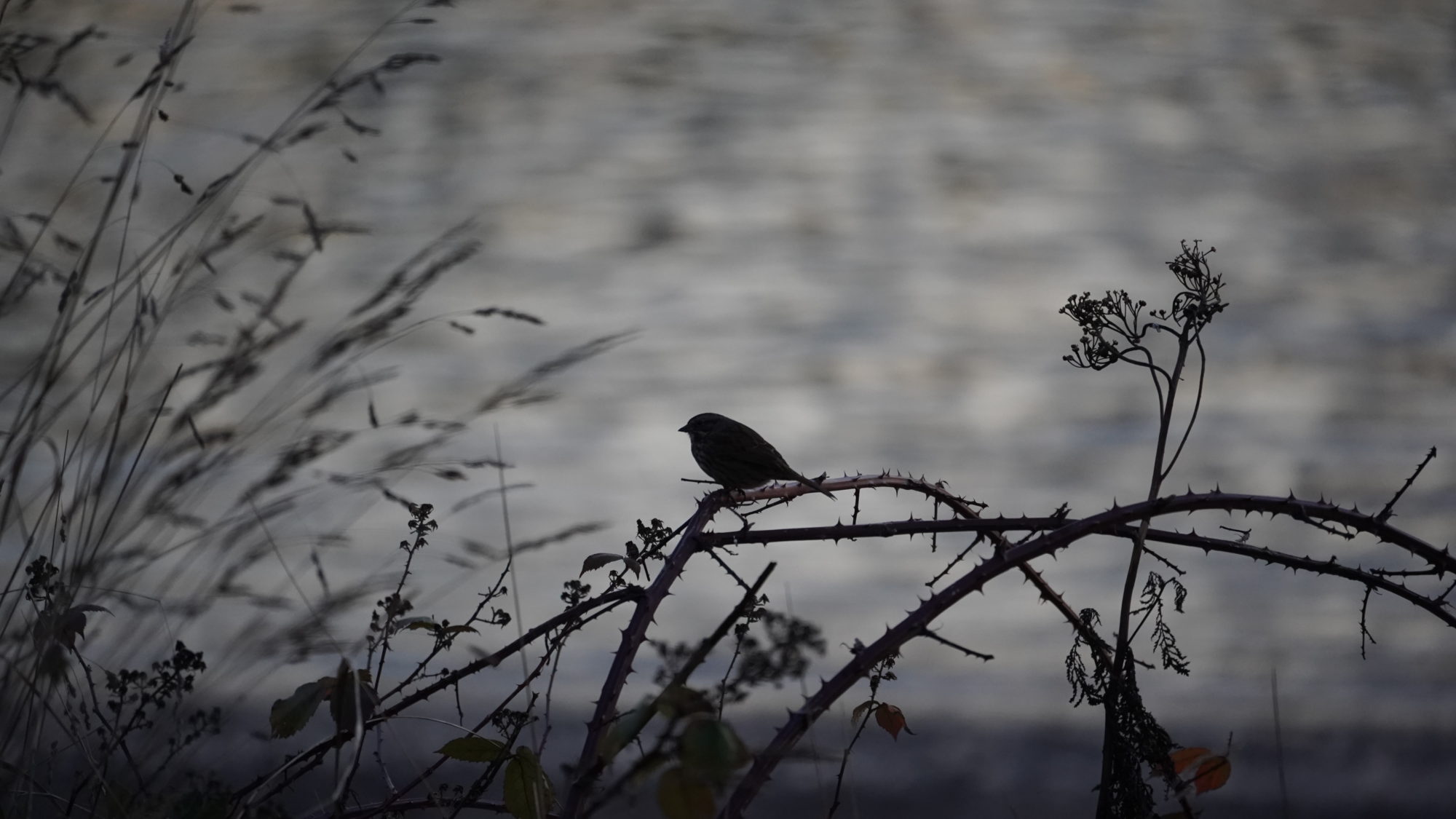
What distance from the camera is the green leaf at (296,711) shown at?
1.43 m

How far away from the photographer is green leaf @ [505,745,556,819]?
53.1 inches

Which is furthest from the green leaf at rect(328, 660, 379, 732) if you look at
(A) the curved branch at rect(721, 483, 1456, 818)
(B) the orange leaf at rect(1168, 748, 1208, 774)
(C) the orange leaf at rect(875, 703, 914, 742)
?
(B) the orange leaf at rect(1168, 748, 1208, 774)

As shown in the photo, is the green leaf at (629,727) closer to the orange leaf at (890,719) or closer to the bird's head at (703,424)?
the orange leaf at (890,719)

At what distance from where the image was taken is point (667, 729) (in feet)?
3.07

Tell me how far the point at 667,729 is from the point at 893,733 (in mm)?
986

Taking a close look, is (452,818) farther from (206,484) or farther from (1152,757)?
(1152,757)

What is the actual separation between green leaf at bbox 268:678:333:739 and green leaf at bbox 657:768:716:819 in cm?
66

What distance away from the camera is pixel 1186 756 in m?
1.55

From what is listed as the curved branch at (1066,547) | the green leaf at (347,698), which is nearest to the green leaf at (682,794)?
the curved branch at (1066,547)

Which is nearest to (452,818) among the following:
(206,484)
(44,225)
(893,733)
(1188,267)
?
(206,484)

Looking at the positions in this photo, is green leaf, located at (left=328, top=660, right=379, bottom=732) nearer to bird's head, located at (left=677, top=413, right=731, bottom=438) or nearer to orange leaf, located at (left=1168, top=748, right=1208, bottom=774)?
orange leaf, located at (left=1168, top=748, right=1208, bottom=774)

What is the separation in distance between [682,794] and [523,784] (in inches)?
18.8

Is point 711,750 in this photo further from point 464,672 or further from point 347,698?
point 464,672

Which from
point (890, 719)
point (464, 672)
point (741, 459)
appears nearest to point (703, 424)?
point (741, 459)
